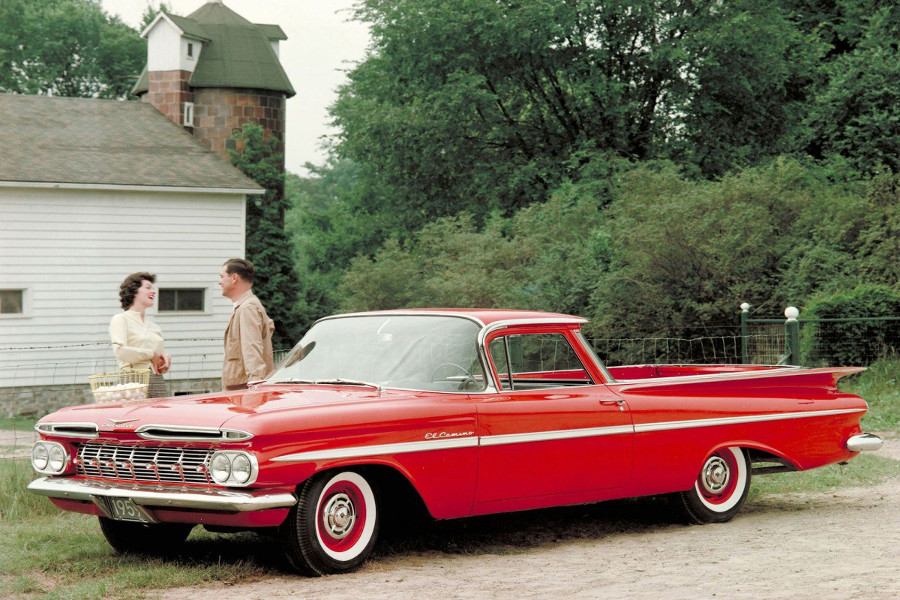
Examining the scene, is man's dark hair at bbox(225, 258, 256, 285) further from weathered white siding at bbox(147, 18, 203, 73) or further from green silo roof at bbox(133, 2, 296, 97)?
weathered white siding at bbox(147, 18, 203, 73)

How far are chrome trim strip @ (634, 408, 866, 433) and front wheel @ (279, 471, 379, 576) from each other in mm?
2057

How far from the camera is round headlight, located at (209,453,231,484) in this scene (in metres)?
6.27

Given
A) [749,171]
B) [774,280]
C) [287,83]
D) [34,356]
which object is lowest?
[34,356]

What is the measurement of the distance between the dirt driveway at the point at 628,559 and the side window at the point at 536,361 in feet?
3.24

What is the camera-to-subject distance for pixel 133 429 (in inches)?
259

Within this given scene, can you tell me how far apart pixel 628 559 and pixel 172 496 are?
2.59 metres

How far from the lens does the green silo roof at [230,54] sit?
3497 centimetres

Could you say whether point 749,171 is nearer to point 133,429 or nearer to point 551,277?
point 551,277

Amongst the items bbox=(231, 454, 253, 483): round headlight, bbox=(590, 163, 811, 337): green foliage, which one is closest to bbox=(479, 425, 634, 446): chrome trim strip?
bbox=(231, 454, 253, 483): round headlight

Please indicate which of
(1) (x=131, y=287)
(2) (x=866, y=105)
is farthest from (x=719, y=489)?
(2) (x=866, y=105)

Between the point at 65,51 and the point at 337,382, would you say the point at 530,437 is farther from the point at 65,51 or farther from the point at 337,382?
the point at 65,51

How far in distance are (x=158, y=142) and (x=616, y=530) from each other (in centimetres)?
2638

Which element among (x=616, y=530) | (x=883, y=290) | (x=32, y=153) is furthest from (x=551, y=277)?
(x=616, y=530)

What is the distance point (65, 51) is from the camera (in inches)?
2188
